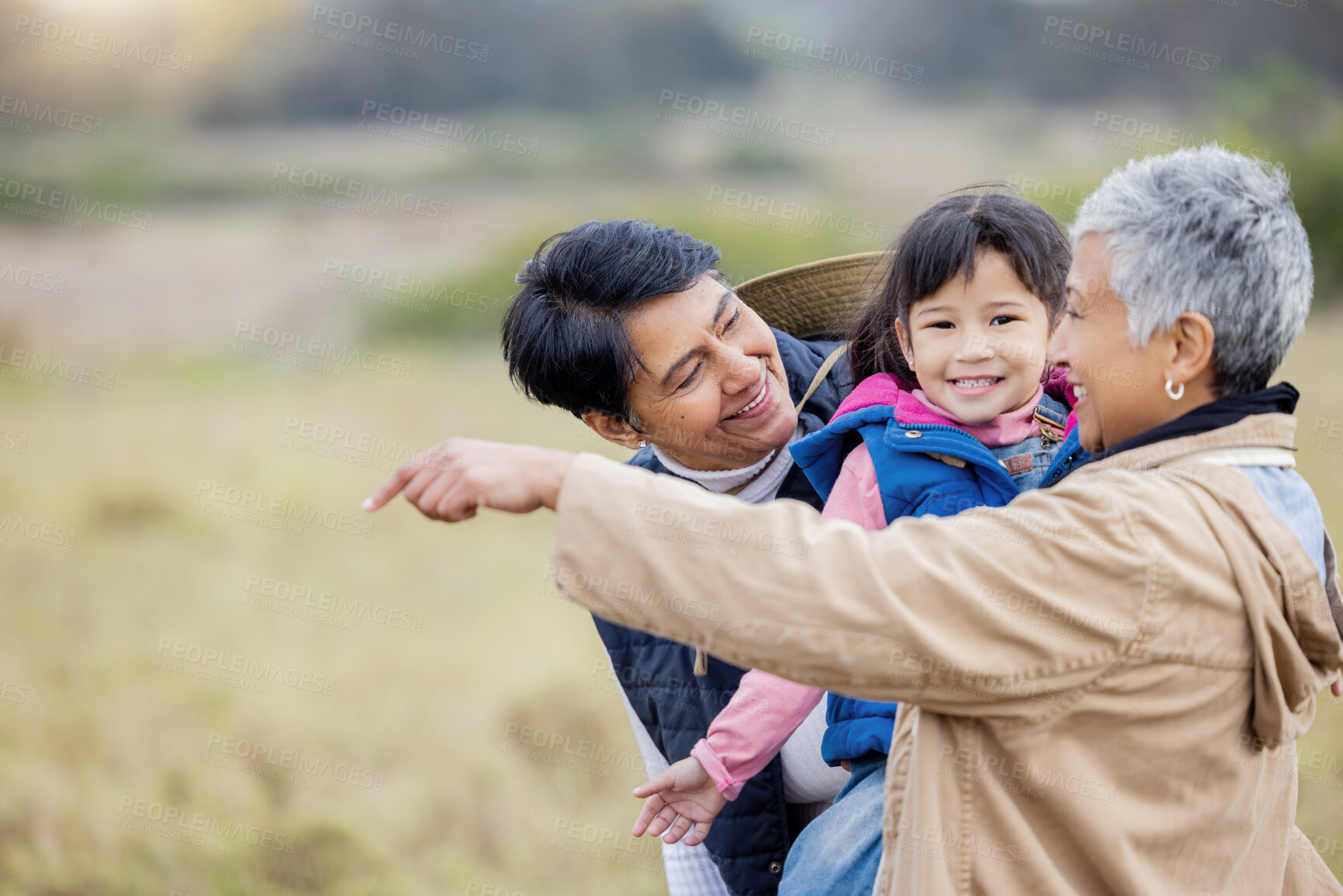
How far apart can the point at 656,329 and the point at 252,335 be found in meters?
10.3

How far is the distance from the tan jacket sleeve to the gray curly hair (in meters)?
0.27

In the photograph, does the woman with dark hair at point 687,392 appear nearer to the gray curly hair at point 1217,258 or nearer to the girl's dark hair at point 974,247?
the girl's dark hair at point 974,247

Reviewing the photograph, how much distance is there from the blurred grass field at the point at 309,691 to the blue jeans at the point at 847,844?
2528 millimetres

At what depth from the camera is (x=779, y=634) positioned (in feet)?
3.83

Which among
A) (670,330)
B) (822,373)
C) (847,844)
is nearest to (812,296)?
(822,373)

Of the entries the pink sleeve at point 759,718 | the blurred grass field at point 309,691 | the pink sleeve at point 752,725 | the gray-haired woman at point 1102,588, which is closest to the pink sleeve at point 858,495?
the pink sleeve at point 759,718

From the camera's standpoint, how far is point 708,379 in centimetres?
221

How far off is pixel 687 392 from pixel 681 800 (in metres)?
0.76

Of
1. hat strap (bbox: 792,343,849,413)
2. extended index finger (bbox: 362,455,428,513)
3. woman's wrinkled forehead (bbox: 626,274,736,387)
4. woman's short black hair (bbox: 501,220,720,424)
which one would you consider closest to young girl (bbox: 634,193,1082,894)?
hat strap (bbox: 792,343,849,413)

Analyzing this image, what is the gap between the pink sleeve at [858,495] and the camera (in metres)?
1.82

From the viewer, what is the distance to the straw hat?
2523mm

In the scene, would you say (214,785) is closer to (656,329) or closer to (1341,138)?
(656,329)

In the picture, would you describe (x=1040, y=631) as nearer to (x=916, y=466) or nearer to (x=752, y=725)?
(x=916, y=466)

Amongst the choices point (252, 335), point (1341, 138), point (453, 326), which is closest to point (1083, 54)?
point (1341, 138)
